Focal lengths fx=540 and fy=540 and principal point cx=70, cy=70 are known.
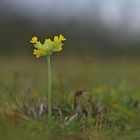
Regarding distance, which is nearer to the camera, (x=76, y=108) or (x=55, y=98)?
(x=76, y=108)

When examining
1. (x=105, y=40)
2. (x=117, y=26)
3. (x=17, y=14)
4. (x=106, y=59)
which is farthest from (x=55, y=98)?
(x=17, y=14)

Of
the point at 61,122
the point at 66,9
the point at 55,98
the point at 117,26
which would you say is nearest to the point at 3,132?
the point at 61,122

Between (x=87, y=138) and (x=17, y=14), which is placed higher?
(x=17, y=14)

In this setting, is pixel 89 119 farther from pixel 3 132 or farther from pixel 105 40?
Answer: pixel 105 40

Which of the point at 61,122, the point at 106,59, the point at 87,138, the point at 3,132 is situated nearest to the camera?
the point at 3,132

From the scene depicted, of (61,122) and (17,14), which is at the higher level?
(17,14)

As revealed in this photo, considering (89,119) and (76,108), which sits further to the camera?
(76,108)

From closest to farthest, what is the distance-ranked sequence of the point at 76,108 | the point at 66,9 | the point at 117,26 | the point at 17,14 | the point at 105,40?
the point at 76,108 → the point at 105,40 → the point at 117,26 → the point at 66,9 → the point at 17,14

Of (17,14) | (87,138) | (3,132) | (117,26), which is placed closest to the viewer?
(3,132)

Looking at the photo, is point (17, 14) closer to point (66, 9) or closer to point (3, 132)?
point (66, 9)
